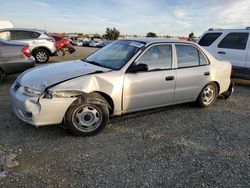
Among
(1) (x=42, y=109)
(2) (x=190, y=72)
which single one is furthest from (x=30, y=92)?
(2) (x=190, y=72)

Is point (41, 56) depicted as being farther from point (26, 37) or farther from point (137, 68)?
point (137, 68)

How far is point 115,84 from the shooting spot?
4.07 meters

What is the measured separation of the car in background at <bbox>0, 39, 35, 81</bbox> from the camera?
22.3 feet

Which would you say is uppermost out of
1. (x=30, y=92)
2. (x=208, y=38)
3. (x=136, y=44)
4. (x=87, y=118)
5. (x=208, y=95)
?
(x=208, y=38)

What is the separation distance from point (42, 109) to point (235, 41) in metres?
6.66

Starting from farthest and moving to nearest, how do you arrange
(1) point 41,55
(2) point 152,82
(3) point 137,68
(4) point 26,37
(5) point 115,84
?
(1) point 41,55 → (4) point 26,37 → (2) point 152,82 → (3) point 137,68 → (5) point 115,84

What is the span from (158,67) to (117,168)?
2166mm

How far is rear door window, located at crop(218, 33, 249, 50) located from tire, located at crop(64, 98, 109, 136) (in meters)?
5.67

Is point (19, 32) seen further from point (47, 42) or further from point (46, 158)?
point (46, 158)

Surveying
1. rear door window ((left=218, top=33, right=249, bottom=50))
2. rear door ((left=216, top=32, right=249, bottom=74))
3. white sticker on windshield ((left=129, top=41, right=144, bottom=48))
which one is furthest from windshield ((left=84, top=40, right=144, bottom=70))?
rear door window ((left=218, top=33, right=249, bottom=50))

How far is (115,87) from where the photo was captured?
161 inches

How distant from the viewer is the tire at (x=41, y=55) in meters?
11.7

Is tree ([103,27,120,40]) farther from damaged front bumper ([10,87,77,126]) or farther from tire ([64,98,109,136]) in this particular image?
damaged front bumper ([10,87,77,126])

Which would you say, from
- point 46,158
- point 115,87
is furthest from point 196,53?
point 46,158
